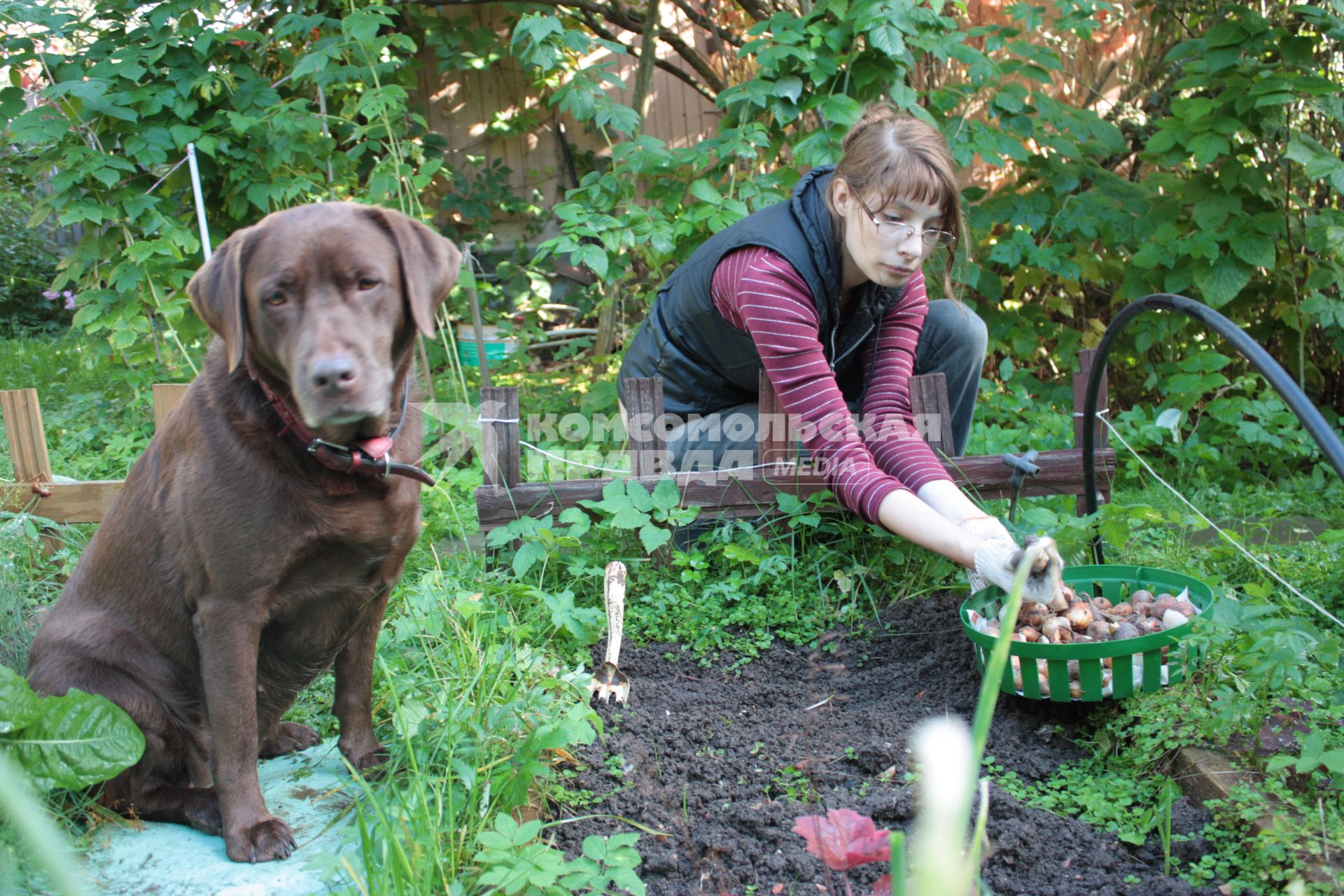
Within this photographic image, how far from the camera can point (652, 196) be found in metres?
4.29

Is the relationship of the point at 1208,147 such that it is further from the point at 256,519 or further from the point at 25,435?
the point at 25,435

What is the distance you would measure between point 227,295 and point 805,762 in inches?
61.7

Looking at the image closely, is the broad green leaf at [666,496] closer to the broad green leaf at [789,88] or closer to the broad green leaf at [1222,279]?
the broad green leaf at [789,88]

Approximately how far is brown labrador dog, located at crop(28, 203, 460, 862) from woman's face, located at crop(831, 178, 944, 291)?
129cm

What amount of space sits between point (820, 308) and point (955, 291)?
7.38 feet

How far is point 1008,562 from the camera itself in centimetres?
214

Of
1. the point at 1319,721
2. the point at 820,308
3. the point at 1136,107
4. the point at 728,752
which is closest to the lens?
the point at 1319,721

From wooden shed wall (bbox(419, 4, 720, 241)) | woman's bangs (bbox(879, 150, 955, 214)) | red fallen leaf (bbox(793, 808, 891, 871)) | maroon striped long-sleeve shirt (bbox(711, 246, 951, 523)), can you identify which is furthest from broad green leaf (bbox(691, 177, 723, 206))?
wooden shed wall (bbox(419, 4, 720, 241))

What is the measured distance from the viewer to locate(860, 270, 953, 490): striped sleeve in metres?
2.87

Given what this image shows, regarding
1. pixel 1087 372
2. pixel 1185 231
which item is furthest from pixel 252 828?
pixel 1185 231

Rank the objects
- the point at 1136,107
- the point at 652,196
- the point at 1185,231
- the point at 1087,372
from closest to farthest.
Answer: the point at 1087,372 < the point at 652,196 < the point at 1185,231 < the point at 1136,107

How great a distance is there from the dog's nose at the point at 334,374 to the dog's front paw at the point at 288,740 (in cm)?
102

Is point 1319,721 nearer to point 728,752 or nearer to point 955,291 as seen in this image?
point 728,752

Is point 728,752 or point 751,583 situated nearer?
point 728,752
